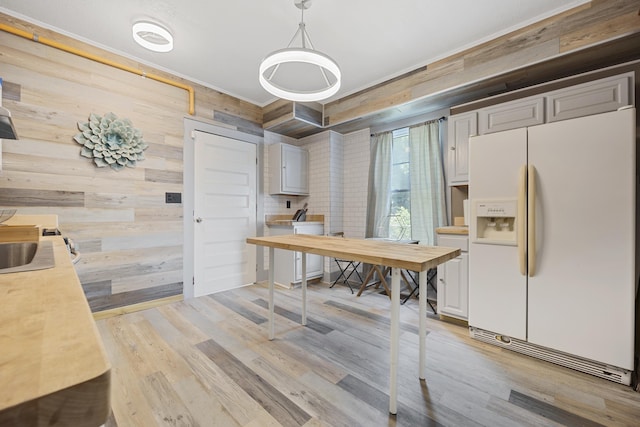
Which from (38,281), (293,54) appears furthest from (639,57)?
(38,281)

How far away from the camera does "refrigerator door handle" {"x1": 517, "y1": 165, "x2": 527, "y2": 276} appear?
2025 mm

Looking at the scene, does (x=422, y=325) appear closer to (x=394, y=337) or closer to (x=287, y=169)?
(x=394, y=337)

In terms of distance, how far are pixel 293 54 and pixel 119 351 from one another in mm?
2571

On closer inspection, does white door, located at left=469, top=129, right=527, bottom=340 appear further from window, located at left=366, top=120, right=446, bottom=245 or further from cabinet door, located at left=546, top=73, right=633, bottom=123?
window, located at left=366, top=120, right=446, bottom=245

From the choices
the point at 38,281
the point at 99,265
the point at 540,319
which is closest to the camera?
the point at 38,281

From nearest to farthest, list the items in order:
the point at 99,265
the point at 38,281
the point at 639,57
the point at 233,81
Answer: the point at 38,281 < the point at 639,57 < the point at 99,265 < the point at 233,81

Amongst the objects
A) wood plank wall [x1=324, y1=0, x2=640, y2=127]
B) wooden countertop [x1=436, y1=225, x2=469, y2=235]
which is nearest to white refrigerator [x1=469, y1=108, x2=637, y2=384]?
wooden countertop [x1=436, y1=225, x2=469, y2=235]

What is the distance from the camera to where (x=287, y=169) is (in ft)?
13.7

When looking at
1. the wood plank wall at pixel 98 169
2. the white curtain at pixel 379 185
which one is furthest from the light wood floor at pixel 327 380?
the white curtain at pixel 379 185

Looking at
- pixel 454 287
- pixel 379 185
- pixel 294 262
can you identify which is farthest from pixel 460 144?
pixel 294 262

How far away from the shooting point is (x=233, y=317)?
9.25 feet

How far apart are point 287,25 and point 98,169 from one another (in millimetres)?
2344

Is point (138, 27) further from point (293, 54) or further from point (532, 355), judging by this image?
point (532, 355)

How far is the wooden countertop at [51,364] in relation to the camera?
0.24 meters
